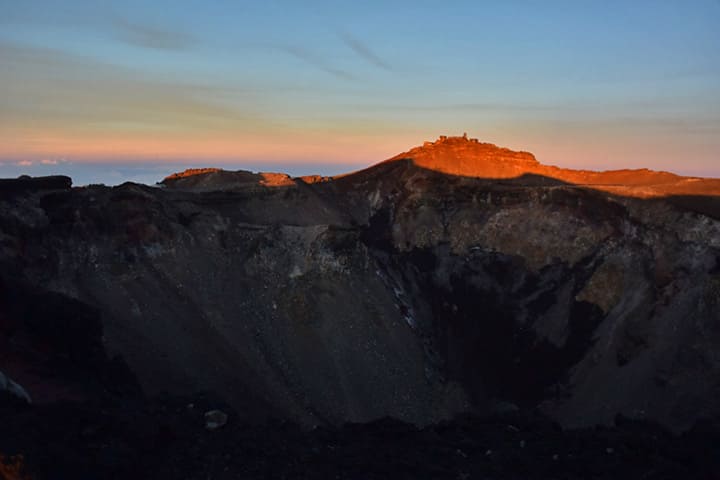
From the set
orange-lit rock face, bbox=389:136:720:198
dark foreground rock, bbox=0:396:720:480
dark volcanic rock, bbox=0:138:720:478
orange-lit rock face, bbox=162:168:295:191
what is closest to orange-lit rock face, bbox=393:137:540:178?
orange-lit rock face, bbox=389:136:720:198

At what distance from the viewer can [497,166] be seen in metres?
48.6

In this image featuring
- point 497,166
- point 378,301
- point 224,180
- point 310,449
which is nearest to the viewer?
point 310,449

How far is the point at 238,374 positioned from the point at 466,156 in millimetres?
25682

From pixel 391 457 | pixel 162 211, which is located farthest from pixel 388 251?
pixel 391 457

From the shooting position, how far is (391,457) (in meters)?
19.0

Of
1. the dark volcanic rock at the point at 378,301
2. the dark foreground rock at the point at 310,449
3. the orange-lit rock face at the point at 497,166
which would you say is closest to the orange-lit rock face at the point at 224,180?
the dark volcanic rock at the point at 378,301

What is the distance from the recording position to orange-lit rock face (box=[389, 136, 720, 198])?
4475 cm

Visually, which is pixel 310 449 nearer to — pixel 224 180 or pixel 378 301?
pixel 378 301

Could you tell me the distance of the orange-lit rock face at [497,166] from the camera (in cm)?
4475

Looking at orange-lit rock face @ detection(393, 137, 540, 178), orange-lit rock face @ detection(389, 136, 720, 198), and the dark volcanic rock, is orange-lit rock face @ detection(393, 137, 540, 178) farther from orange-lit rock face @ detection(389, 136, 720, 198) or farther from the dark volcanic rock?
the dark volcanic rock

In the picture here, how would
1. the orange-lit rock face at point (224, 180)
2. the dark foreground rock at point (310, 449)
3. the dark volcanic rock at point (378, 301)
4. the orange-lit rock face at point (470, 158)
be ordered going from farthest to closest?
the orange-lit rock face at point (470, 158) → the orange-lit rock face at point (224, 180) → the dark volcanic rock at point (378, 301) → the dark foreground rock at point (310, 449)

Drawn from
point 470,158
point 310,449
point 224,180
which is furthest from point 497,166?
point 310,449

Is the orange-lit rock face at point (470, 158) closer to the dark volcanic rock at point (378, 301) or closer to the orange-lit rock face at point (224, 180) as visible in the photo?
the dark volcanic rock at point (378, 301)

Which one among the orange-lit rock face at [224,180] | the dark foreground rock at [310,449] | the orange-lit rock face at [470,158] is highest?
the orange-lit rock face at [470,158]
